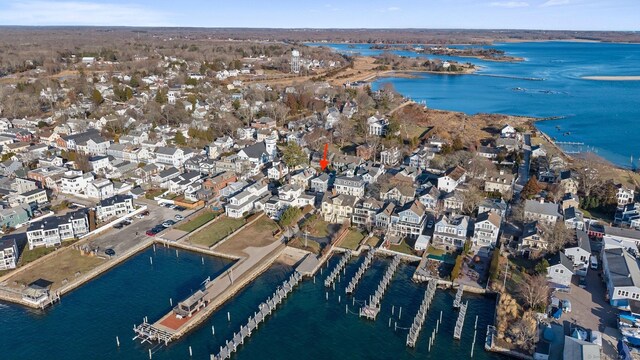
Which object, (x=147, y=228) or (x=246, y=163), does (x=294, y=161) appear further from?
(x=147, y=228)

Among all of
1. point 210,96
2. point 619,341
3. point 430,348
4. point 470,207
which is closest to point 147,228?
point 430,348

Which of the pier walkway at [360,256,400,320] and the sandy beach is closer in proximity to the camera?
the pier walkway at [360,256,400,320]

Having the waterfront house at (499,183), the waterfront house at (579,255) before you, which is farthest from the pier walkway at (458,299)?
the waterfront house at (499,183)

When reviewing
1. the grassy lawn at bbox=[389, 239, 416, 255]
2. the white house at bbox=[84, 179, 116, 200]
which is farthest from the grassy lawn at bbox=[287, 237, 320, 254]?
the white house at bbox=[84, 179, 116, 200]

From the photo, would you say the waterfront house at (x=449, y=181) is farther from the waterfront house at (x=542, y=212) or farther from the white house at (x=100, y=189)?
the white house at (x=100, y=189)

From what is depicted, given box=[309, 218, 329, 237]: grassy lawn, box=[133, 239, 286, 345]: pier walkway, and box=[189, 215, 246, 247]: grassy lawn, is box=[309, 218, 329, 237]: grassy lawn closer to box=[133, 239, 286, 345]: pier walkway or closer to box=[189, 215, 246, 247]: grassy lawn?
box=[133, 239, 286, 345]: pier walkway
